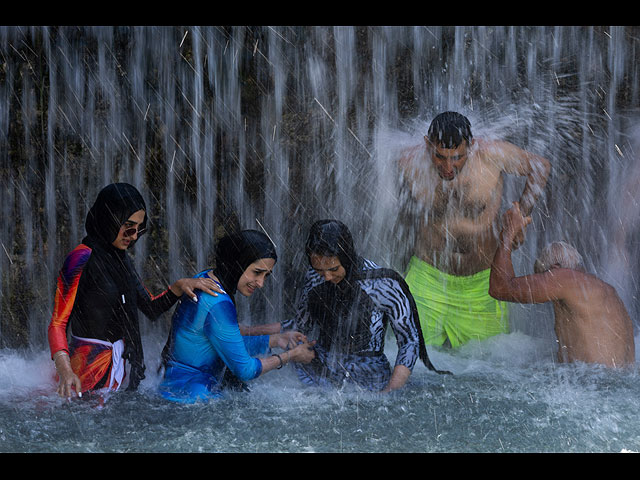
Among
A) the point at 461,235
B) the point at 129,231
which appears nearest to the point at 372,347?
the point at 461,235

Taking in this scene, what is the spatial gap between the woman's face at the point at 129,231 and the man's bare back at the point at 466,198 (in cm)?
201

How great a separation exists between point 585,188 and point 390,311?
2786mm

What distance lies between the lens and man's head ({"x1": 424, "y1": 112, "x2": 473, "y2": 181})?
5262mm

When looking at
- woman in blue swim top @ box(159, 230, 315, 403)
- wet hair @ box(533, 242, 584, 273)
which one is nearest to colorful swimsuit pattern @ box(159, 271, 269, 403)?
woman in blue swim top @ box(159, 230, 315, 403)

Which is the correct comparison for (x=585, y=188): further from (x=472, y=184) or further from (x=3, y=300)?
(x=3, y=300)

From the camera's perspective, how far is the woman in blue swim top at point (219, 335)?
177 inches

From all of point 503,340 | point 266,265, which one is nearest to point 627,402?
point 503,340

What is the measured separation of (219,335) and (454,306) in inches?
78.8

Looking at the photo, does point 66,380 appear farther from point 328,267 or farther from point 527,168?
point 527,168

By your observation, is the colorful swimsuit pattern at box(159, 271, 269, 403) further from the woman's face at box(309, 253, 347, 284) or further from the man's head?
the man's head

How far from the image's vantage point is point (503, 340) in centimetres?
584

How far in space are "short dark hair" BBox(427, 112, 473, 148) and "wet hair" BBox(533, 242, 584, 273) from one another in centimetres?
90

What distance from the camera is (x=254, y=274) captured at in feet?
14.8

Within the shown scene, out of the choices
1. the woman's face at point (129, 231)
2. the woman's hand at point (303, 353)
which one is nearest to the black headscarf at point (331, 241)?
the woman's hand at point (303, 353)
